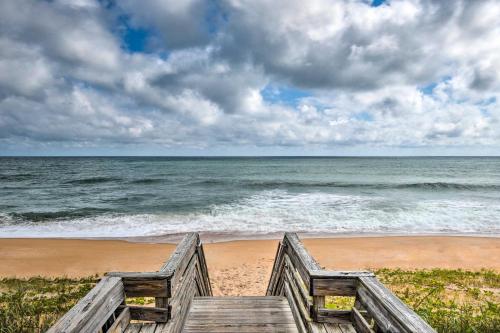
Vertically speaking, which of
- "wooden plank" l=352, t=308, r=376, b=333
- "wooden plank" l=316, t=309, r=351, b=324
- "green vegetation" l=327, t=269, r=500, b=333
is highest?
"wooden plank" l=352, t=308, r=376, b=333

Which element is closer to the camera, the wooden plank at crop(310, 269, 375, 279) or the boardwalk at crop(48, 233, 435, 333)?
the boardwalk at crop(48, 233, 435, 333)

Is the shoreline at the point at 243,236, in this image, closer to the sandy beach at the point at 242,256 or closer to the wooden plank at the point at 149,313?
the sandy beach at the point at 242,256

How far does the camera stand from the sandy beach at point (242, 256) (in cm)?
976

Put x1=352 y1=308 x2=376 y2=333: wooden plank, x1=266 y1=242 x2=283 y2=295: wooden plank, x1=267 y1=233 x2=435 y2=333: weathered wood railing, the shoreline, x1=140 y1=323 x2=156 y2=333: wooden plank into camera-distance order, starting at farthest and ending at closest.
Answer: the shoreline, x1=266 y1=242 x2=283 y2=295: wooden plank, x1=140 y1=323 x2=156 y2=333: wooden plank, x1=352 y1=308 x2=376 y2=333: wooden plank, x1=267 y1=233 x2=435 y2=333: weathered wood railing

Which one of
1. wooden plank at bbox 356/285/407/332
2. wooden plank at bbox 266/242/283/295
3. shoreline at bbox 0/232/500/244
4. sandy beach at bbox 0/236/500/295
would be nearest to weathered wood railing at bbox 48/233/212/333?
wooden plank at bbox 356/285/407/332

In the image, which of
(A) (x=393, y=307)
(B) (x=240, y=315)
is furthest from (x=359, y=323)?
(B) (x=240, y=315)

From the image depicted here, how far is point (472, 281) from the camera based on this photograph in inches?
331

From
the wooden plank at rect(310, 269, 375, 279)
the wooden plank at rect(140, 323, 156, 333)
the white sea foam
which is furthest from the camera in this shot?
the white sea foam

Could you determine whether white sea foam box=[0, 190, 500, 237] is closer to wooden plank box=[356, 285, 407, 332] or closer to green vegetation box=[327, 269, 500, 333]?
green vegetation box=[327, 269, 500, 333]

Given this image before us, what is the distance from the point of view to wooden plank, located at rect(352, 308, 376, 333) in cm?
253

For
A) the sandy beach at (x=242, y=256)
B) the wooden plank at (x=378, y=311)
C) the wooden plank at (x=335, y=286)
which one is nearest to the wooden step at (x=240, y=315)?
the wooden plank at (x=335, y=286)

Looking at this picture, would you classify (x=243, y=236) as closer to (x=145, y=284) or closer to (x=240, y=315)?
(x=240, y=315)

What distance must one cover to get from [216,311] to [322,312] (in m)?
1.90

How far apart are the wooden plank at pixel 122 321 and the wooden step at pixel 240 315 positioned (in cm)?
103
